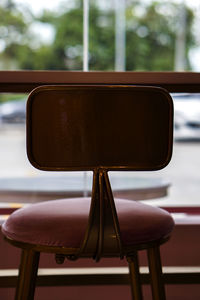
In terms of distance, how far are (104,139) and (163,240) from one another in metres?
0.29

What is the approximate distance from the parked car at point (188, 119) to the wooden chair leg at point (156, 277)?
34.3 ft

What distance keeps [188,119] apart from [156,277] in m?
13.2

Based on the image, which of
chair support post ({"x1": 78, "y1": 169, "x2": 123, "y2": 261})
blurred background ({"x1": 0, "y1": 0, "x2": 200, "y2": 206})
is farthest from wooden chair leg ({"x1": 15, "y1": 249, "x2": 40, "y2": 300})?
blurred background ({"x1": 0, "y1": 0, "x2": 200, "y2": 206})

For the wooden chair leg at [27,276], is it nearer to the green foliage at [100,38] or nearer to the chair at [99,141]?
the chair at [99,141]

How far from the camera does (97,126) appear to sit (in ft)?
2.46

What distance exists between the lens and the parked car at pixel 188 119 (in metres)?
12.5

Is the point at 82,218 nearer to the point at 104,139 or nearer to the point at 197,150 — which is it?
the point at 104,139

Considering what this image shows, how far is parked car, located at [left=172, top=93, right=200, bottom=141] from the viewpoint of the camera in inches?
490

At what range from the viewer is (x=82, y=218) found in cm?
86

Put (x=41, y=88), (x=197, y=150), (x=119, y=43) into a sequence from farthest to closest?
1. (x=119, y=43)
2. (x=197, y=150)
3. (x=41, y=88)

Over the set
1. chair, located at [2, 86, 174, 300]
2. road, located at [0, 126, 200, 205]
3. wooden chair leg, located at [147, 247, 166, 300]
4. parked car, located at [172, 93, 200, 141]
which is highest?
parked car, located at [172, 93, 200, 141]

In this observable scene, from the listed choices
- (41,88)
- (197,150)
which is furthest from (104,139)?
(197,150)

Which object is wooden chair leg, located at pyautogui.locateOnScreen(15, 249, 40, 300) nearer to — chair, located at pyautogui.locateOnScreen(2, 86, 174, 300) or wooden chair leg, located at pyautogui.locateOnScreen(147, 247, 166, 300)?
chair, located at pyautogui.locateOnScreen(2, 86, 174, 300)

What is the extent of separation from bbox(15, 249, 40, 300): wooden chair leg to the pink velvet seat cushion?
7 centimetres
